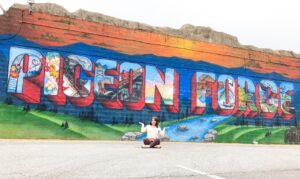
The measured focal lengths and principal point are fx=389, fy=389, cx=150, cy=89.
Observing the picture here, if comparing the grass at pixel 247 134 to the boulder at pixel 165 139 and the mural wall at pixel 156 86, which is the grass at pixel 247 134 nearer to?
the mural wall at pixel 156 86

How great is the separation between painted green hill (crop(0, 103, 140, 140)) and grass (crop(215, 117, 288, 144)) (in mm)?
6774

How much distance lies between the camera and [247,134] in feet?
77.6

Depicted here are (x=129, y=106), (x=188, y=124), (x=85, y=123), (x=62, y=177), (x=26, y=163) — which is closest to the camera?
(x=62, y=177)

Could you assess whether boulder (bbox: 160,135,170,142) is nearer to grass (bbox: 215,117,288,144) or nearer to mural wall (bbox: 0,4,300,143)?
mural wall (bbox: 0,4,300,143)

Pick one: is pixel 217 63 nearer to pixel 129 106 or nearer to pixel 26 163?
pixel 129 106

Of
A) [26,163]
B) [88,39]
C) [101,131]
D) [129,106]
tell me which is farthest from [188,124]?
[26,163]

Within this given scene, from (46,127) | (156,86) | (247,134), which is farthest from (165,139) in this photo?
(46,127)

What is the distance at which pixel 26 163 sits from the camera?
7.20 metres

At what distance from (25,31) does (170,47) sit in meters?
7.78

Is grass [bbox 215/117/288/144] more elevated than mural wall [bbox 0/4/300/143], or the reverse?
mural wall [bbox 0/4/300/143]

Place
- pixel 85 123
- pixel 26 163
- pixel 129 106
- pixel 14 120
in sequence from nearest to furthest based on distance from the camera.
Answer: pixel 26 163 → pixel 14 120 → pixel 85 123 → pixel 129 106

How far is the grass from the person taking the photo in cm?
2270

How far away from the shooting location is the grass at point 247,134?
22.7 meters

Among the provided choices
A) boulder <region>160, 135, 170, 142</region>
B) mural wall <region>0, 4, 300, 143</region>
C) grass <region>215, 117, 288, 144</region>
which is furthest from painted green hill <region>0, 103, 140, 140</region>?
grass <region>215, 117, 288, 144</region>
